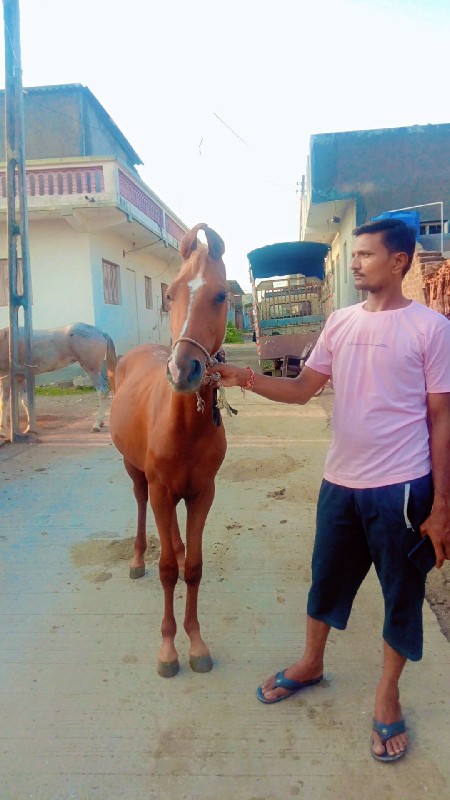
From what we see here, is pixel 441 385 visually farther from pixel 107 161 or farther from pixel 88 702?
pixel 107 161

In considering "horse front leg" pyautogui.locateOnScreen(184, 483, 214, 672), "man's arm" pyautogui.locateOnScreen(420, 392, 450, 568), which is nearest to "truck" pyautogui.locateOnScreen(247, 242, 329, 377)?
"horse front leg" pyautogui.locateOnScreen(184, 483, 214, 672)

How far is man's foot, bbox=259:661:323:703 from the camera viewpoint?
210cm

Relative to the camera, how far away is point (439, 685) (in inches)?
84.7

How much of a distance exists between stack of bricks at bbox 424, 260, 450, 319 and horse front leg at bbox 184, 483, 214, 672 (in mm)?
3090

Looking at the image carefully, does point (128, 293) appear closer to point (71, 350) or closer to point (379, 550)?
point (71, 350)

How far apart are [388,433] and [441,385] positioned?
0.24 metres

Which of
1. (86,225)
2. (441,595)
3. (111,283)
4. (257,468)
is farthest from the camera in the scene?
(111,283)

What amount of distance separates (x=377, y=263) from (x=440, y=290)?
3.17m

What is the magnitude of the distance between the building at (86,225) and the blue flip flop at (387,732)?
248 inches

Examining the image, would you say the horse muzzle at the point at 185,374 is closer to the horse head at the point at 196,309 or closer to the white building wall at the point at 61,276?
the horse head at the point at 196,309

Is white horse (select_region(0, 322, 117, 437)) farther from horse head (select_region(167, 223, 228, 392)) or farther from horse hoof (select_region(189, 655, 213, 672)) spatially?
horse head (select_region(167, 223, 228, 392))

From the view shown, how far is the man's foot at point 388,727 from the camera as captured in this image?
1.79 meters

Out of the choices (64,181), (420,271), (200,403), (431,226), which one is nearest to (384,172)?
(431,226)

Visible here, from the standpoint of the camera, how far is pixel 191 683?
88.4 inches
